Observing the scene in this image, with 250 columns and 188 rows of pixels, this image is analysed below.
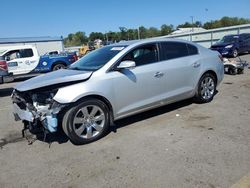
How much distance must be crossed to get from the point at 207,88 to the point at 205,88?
0.08 metres

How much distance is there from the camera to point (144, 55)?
5.77 m

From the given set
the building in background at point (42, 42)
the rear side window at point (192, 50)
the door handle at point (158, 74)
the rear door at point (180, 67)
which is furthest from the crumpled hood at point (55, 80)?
the building in background at point (42, 42)

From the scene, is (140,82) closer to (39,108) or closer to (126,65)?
(126,65)

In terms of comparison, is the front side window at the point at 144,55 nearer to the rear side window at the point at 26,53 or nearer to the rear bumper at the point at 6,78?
the rear bumper at the point at 6,78

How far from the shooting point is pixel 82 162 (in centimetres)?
421

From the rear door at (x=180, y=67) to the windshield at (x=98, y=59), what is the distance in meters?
1.07

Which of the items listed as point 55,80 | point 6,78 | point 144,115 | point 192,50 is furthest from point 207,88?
point 6,78

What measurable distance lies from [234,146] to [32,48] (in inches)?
579

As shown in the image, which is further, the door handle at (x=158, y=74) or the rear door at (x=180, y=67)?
the rear door at (x=180, y=67)

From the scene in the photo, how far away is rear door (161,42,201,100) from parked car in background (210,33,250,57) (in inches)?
596

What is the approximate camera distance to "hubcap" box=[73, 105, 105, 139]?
4.80 meters

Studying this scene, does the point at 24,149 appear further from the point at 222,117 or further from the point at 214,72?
the point at 214,72

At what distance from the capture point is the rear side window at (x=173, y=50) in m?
6.09

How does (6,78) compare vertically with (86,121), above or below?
above
